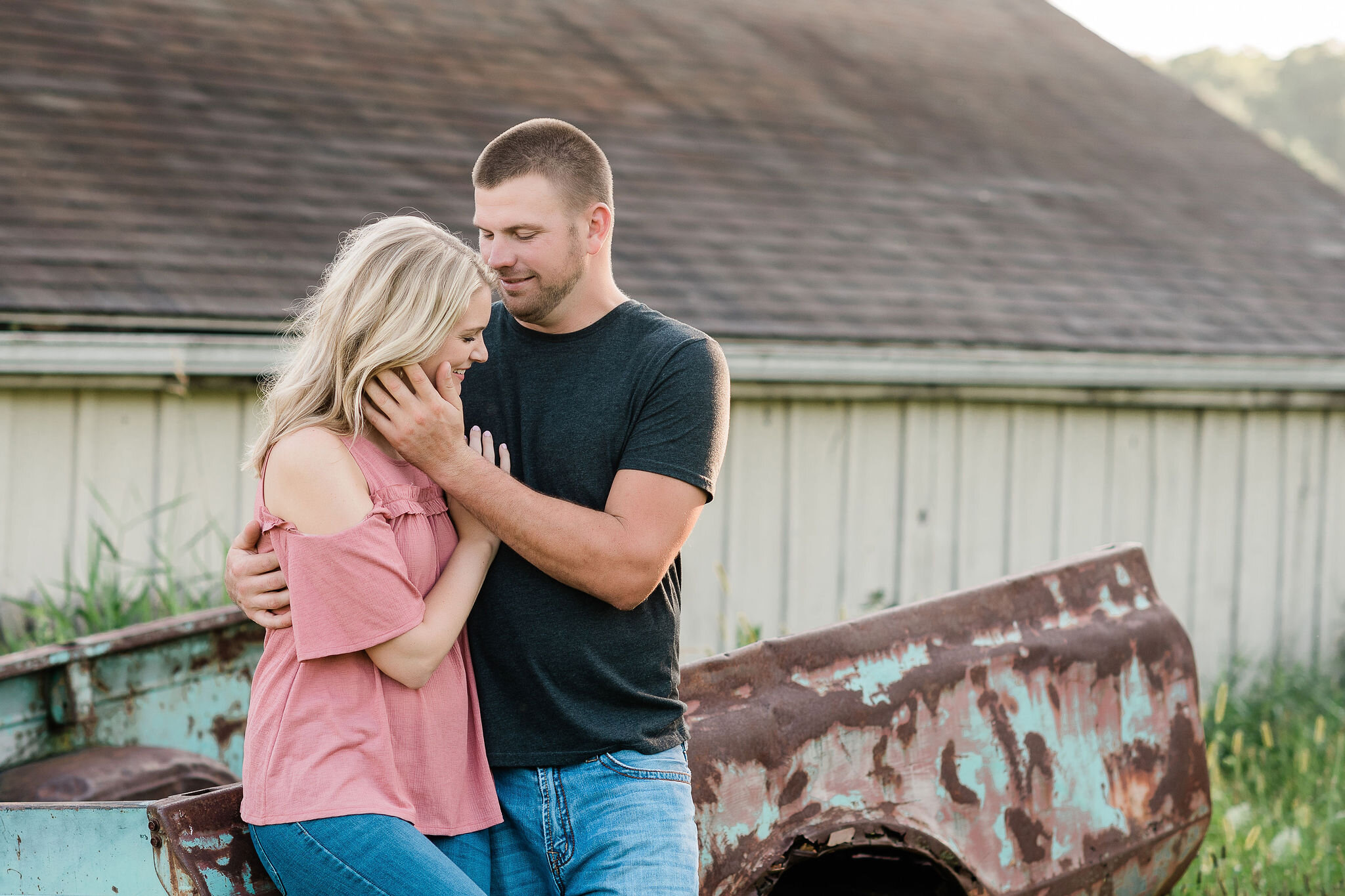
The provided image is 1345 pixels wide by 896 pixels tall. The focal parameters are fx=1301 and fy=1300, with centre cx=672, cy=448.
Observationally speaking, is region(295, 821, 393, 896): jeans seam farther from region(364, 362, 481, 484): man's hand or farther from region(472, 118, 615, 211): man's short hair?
region(472, 118, 615, 211): man's short hair

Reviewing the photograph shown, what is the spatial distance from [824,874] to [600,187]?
5.82 ft

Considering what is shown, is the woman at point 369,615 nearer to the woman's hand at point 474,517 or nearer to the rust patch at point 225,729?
the woman's hand at point 474,517

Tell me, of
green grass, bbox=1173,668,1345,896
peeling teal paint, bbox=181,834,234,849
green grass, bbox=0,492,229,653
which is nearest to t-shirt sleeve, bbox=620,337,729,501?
peeling teal paint, bbox=181,834,234,849

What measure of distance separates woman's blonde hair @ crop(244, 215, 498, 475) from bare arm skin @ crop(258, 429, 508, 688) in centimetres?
7

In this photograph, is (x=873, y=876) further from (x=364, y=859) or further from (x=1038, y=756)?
(x=364, y=859)

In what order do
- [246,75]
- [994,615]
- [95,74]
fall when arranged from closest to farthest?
[994,615] < [95,74] < [246,75]

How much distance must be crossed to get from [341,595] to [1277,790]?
5270 millimetres

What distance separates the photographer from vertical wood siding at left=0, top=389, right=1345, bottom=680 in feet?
18.8

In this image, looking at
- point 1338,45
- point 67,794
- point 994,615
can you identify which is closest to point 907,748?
point 994,615

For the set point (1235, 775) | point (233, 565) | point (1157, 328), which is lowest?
point (1235, 775)

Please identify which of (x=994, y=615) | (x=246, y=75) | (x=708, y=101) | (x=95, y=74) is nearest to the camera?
(x=994, y=615)

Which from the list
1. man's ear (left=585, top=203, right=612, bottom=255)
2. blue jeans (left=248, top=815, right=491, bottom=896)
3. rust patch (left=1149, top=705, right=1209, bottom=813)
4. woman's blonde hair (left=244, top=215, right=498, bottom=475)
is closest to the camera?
blue jeans (left=248, top=815, right=491, bottom=896)

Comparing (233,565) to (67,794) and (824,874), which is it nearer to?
(67,794)

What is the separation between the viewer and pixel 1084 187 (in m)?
9.38
